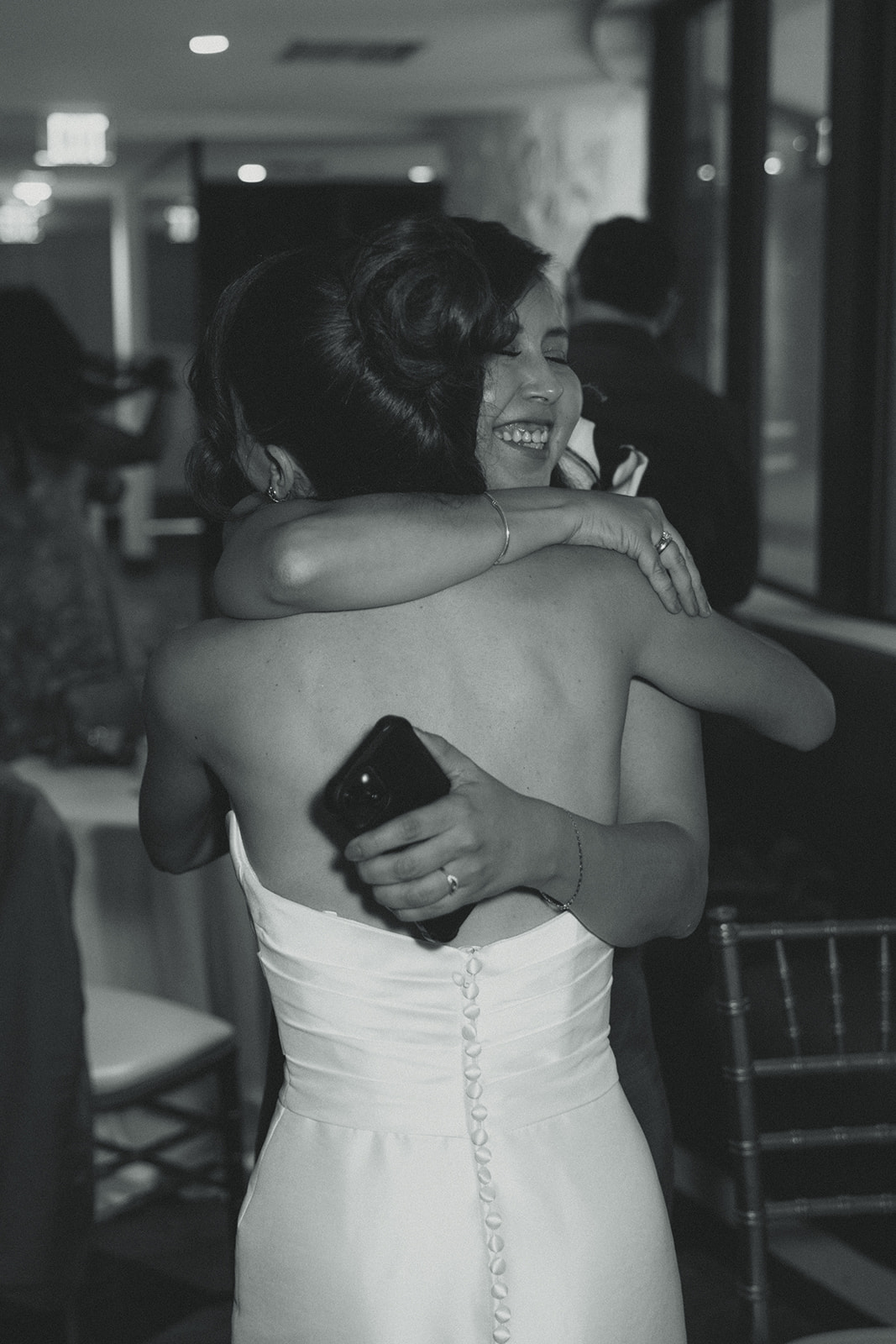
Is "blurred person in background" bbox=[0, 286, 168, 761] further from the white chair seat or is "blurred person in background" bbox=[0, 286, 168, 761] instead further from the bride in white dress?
the bride in white dress

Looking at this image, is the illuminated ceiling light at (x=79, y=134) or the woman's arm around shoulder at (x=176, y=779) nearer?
the woman's arm around shoulder at (x=176, y=779)

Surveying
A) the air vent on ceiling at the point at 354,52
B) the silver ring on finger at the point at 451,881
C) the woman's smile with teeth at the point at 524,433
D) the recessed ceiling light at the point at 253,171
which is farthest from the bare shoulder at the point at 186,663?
the recessed ceiling light at the point at 253,171

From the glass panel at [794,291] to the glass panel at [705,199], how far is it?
0.32m

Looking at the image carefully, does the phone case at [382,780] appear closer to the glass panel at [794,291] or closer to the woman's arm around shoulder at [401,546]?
the woman's arm around shoulder at [401,546]

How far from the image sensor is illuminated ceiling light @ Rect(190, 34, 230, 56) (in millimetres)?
5832

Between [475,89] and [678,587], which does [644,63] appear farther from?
[678,587]

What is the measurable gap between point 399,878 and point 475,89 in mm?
6958

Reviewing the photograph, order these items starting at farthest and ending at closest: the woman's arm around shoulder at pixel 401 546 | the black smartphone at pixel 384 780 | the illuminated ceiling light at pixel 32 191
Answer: the illuminated ceiling light at pixel 32 191 → the woman's arm around shoulder at pixel 401 546 → the black smartphone at pixel 384 780

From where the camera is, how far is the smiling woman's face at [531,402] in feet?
4.51

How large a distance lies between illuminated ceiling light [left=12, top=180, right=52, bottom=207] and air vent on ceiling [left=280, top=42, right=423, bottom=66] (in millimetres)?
7260

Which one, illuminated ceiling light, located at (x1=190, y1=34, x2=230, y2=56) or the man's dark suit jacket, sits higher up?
illuminated ceiling light, located at (x1=190, y1=34, x2=230, y2=56)

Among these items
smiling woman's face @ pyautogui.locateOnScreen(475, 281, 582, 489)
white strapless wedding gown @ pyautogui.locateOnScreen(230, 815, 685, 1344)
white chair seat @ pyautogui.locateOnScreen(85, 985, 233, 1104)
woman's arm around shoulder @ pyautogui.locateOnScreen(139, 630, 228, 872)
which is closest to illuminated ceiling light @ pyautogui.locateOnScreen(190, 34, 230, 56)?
white chair seat @ pyautogui.locateOnScreen(85, 985, 233, 1104)

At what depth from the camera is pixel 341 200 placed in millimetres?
9414

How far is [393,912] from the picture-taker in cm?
112
